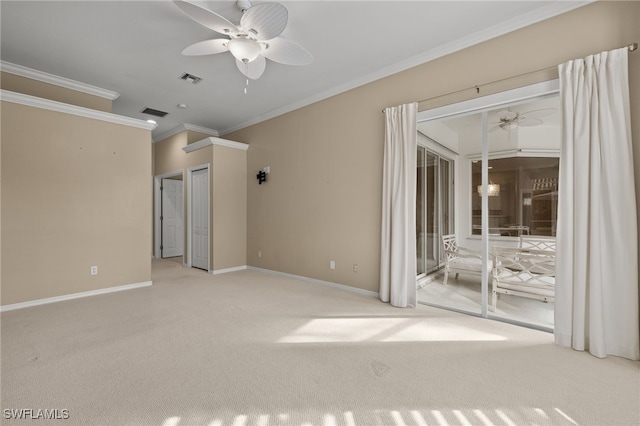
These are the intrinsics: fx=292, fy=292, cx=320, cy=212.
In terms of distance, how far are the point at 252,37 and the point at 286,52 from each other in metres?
0.34

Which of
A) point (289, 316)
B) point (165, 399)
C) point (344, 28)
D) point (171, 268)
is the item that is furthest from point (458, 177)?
point (171, 268)

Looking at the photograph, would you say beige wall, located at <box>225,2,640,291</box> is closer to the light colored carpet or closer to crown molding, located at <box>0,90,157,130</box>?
the light colored carpet

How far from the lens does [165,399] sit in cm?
181

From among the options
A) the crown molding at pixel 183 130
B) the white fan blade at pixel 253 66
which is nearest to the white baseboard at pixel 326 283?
the white fan blade at pixel 253 66

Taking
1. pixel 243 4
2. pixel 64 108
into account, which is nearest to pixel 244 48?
pixel 243 4

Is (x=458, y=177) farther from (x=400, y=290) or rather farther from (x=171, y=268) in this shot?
(x=171, y=268)

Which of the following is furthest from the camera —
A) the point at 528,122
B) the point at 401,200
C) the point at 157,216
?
the point at 157,216

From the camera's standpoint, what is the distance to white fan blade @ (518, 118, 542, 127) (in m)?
2.95

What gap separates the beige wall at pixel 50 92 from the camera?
3829mm

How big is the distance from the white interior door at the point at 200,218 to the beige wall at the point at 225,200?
0.67ft

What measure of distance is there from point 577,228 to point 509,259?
82 cm

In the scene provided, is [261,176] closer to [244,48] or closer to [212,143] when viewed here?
[212,143]

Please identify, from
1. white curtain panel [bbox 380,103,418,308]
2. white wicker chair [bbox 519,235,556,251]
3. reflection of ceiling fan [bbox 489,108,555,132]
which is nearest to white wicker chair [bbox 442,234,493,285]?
white wicker chair [bbox 519,235,556,251]

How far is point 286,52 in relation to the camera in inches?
111
